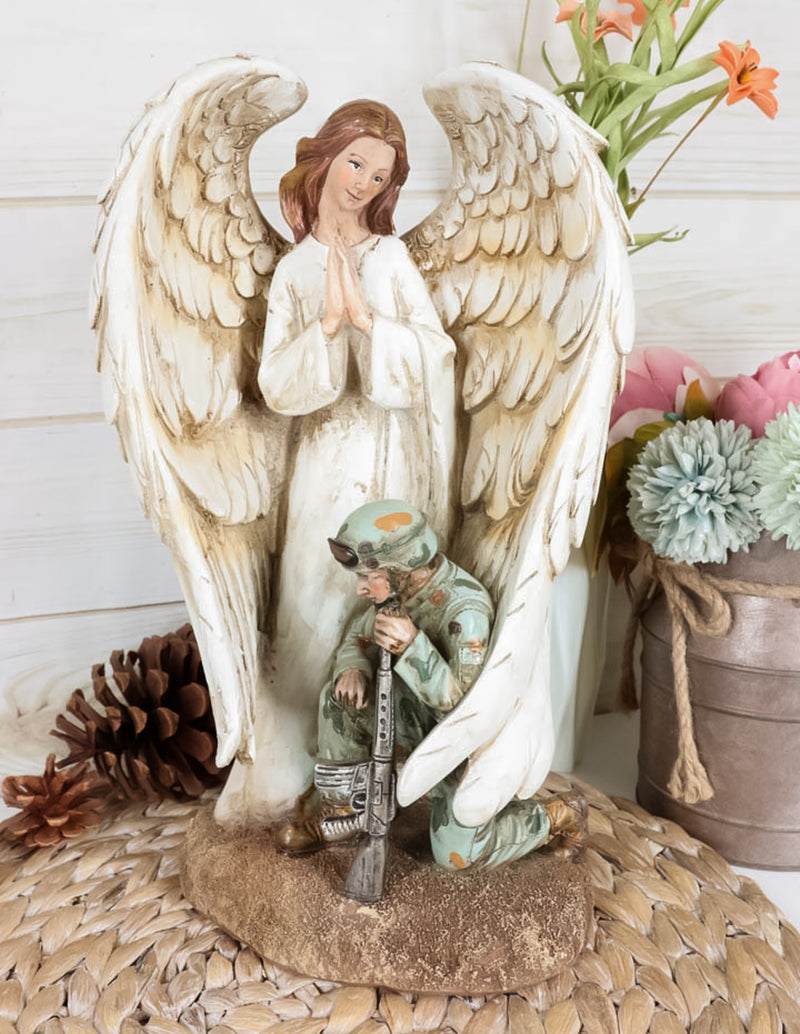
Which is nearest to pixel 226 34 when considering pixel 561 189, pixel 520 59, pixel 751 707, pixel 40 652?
pixel 520 59

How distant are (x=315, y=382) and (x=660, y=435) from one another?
1.05 ft

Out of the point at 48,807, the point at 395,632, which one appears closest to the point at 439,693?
the point at 395,632

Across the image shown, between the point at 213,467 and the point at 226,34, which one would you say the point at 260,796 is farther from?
the point at 226,34

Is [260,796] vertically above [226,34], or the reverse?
[226,34]

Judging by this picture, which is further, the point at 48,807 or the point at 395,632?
the point at 48,807

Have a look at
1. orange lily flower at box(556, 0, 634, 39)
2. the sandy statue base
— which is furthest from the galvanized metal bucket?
orange lily flower at box(556, 0, 634, 39)

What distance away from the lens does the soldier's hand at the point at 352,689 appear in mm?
664

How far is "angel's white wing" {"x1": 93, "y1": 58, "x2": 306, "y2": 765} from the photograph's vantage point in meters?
0.61

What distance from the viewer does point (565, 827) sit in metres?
0.73

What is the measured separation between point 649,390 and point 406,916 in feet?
1.73

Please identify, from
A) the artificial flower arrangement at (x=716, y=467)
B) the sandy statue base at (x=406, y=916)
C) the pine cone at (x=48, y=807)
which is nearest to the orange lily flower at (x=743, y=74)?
the artificial flower arrangement at (x=716, y=467)

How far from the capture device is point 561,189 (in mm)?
656

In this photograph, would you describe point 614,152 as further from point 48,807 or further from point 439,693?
point 48,807

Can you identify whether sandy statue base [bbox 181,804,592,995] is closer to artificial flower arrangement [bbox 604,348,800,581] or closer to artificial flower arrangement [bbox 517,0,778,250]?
artificial flower arrangement [bbox 604,348,800,581]
